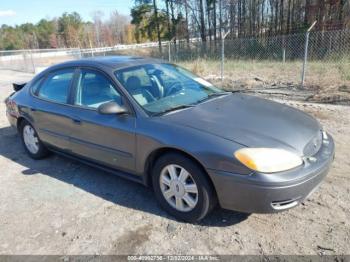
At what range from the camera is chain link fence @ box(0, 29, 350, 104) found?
9.13 m

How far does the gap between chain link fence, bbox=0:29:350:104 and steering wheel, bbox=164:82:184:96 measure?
4997mm

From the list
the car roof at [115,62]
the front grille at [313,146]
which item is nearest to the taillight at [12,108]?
the car roof at [115,62]

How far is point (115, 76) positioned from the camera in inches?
133

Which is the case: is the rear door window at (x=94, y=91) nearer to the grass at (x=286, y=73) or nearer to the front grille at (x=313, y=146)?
the front grille at (x=313, y=146)

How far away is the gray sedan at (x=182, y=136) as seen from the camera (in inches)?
98.6

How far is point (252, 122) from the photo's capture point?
114 inches

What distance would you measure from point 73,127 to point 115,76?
2.99 feet

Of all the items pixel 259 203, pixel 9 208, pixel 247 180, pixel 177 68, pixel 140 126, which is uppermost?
pixel 177 68

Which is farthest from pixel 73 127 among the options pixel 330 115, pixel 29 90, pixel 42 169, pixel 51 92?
pixel 330 115

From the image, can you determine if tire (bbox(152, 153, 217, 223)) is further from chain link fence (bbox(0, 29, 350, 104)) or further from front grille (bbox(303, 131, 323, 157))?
chain link fence (bbox(0, 29, 350, 104))

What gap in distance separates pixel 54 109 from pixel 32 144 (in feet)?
3.67

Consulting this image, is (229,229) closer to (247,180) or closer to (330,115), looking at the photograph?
(247,180)

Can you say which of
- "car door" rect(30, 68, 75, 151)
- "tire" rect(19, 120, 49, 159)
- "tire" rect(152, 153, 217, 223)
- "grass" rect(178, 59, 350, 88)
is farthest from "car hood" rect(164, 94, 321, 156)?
"grass" rect(178, 59, 350, 88)

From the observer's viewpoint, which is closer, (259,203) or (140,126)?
(259,203)
